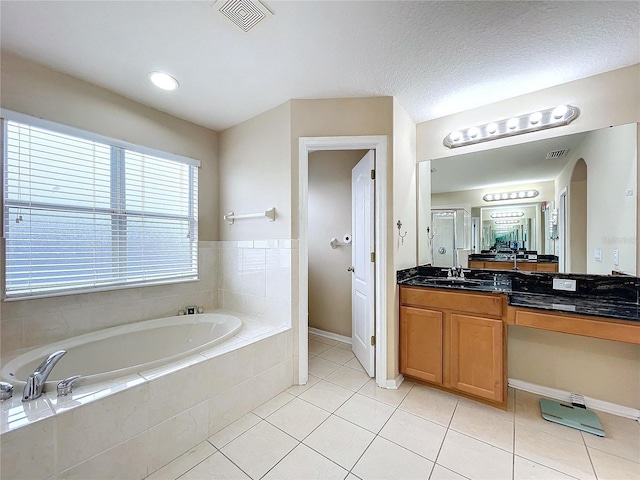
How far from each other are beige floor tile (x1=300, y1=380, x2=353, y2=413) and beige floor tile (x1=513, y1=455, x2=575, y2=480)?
103 cm

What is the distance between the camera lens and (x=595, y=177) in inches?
74.8

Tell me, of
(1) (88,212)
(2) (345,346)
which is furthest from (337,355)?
(1) (88,212)

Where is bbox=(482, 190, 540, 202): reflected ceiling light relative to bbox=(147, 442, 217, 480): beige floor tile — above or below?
above

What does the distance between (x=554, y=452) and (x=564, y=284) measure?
3.73ft

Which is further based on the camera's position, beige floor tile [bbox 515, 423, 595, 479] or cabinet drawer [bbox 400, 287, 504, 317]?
cabinet drawer [bbox 400, 287, 504, 317]

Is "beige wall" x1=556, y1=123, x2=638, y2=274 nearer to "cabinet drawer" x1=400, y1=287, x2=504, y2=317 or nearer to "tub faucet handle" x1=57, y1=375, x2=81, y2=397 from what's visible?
"cabinet drawer" x1=400, y1=287, x2=504, y2=317

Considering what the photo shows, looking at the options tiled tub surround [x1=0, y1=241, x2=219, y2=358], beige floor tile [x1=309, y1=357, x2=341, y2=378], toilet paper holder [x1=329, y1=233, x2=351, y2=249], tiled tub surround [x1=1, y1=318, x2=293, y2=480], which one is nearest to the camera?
tiled tub surround [x1=1, y1=318, x2=293, y2=480]

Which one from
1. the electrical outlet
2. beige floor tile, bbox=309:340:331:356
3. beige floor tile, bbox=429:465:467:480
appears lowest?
beige floor tile, bbox=309:340:331:356

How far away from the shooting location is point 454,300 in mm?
1923

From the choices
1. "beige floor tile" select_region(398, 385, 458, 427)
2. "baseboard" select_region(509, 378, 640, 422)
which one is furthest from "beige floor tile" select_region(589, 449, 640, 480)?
"beige floor tile" select_region(398, 385, 458, 427)

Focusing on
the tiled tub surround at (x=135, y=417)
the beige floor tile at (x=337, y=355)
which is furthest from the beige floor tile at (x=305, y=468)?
the beige floor tile at (x=337, y=355)

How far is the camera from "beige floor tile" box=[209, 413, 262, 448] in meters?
1.53

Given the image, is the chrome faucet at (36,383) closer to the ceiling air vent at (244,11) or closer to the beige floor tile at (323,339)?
the ceiling air vent at (244,11)

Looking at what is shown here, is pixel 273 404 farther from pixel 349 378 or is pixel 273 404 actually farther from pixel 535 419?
pixel 535 419
